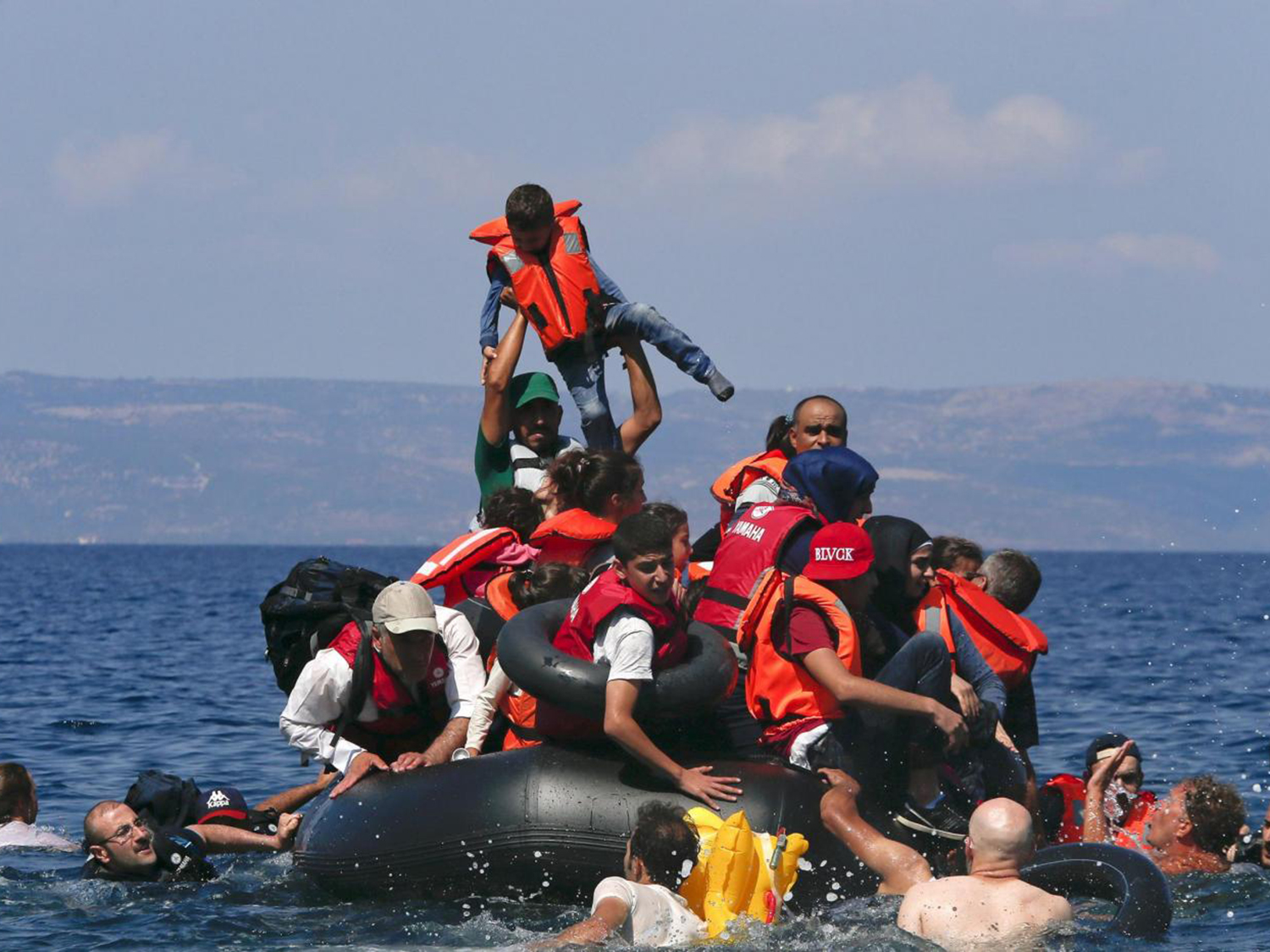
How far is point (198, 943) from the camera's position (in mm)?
9680

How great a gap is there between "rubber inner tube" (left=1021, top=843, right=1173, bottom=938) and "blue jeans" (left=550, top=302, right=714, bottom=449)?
3734 mm

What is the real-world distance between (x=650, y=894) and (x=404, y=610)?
7.68 feet

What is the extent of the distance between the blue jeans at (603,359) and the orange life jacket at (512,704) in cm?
156

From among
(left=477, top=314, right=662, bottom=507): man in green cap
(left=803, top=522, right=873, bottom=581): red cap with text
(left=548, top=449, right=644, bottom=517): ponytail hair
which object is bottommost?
(left=803, top=522, right=873, bottom=581): red cap with text

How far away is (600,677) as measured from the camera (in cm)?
946

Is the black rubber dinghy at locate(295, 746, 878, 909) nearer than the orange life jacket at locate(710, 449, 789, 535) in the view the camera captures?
Answer: Yes

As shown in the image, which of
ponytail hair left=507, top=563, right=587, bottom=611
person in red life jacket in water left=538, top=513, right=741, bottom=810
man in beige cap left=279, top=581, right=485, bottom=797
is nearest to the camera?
person in red life jacket in water left=538, top=513, right=741, bottom=810

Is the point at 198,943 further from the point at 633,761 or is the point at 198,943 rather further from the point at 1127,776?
the point at 1127,776

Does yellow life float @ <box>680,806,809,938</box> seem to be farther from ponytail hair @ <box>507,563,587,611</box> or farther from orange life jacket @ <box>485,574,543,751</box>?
ponytail hair @ <box>507,563,587,611</box>

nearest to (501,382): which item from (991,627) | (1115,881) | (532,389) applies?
(532,389)

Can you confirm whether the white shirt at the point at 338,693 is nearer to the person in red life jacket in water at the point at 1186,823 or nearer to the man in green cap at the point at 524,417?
the man in green cap at the point at 524,417

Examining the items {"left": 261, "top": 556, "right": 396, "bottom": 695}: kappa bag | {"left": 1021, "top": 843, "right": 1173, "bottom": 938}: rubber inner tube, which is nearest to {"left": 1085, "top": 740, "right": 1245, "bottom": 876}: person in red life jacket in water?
{"left": 1021, "top": 843, "right": 1173, "bottom": 938}: rubber inner tube

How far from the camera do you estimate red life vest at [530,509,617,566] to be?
10.7 m

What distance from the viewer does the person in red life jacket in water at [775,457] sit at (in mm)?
11086
